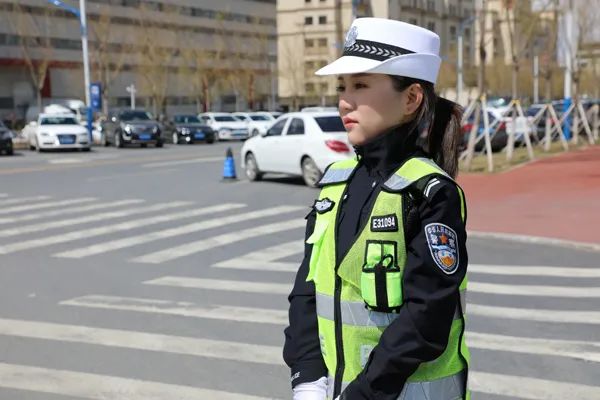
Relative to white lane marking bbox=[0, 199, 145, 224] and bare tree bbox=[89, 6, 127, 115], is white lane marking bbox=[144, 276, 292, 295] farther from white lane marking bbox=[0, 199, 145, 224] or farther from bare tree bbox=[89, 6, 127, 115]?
bare tree bbox=[89, 6, 127, 115]

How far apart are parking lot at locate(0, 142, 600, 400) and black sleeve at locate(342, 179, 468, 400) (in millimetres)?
3020

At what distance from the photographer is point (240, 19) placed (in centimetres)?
8694

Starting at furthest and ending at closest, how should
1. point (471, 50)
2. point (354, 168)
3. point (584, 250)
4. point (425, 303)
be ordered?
1. point (471, 50)
2. point (584, 250)
3. point (354, 168)
4. point (425, 303)

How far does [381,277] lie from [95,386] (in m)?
3.65

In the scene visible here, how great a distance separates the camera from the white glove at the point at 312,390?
2336 millimetres

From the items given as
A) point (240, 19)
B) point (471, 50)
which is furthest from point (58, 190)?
point (471, 50)

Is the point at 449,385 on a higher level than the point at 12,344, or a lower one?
higher

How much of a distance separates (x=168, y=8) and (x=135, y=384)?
73.6 meters

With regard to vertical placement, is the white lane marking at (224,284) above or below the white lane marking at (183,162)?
below

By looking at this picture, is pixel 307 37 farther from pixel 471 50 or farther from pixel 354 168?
pixel 354 168

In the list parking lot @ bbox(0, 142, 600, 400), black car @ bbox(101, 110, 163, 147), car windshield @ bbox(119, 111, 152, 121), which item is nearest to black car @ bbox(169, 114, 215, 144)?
car windshield @ bbox(119, 111, 152, 121)

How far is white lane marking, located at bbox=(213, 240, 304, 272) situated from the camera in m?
8.98

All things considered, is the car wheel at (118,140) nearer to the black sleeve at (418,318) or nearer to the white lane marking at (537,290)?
the white lane marking at (537,290)

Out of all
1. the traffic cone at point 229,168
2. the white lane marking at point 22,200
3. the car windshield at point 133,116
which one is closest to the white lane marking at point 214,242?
the white lane marking at point 22,200
